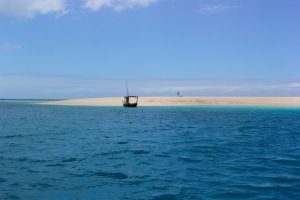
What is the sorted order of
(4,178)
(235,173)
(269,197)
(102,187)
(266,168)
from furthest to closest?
(266,168)
(235,173)
(4,178)
(102,187)
(269,197)

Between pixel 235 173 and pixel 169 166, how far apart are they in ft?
10.3

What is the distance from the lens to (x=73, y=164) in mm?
16531

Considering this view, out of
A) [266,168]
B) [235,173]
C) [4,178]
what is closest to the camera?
[4,178]

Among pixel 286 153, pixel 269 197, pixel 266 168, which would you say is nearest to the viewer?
pixel 269 197

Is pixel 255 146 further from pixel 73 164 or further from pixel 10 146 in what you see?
pixel 10 146

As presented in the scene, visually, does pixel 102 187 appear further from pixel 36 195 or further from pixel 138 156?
pixel 138 156

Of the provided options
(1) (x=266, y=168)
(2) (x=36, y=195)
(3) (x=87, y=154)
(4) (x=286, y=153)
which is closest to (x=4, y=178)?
(2) (x=36, y=195)

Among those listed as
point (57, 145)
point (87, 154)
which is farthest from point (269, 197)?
point (57, 145)

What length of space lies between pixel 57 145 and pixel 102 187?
432 inches

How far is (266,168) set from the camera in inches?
626

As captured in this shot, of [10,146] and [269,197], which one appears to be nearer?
[269,197]

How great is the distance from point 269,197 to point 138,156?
877cm

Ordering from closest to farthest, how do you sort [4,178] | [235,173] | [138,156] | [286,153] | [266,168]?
1. [4,178]
2. [235,173]
3. [266,168]
4. [138,156]
5. [286,153]

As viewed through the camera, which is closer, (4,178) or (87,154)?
(4,178)
